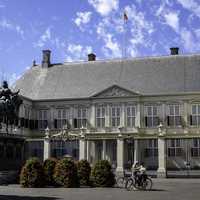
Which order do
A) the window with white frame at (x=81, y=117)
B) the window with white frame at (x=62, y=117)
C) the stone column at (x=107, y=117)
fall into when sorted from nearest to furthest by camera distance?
1. the stone column at (x=107, y=117)
2. the window with white frame at (x=81, y=117)
3. the window with white frame at (x=62, y=117)

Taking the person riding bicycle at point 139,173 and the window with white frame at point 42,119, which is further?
the window with white frame at point 42,119

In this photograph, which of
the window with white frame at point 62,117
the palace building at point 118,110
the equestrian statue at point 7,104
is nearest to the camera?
the equestrian statue at point 7,104

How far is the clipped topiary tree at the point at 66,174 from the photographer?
64.8ft

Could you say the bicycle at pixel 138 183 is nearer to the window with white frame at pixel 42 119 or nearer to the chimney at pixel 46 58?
the window with white frame at pixel 42 119

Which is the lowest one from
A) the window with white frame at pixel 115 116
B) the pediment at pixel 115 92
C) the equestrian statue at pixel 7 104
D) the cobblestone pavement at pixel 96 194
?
the cobblestone pavement at pixel 96 194

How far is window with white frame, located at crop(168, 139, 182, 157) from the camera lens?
3894cm

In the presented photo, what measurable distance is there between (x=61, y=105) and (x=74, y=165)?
23680 millimetres

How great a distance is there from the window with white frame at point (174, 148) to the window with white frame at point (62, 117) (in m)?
11.0

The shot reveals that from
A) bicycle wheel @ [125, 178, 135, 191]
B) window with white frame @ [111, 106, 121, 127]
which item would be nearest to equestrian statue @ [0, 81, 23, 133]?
bicycle wheel @ [125, 178, 135, 191]

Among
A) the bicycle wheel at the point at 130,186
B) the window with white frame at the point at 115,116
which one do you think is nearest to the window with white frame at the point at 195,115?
the window with white frame at the point at 115,116

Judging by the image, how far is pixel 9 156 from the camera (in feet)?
74.3

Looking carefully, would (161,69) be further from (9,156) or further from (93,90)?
(9,156)

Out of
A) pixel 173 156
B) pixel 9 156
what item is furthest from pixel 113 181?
pixel 173 156

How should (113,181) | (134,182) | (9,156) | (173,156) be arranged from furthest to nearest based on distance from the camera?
(173,156), (9,156), (113,181), (134,182)
